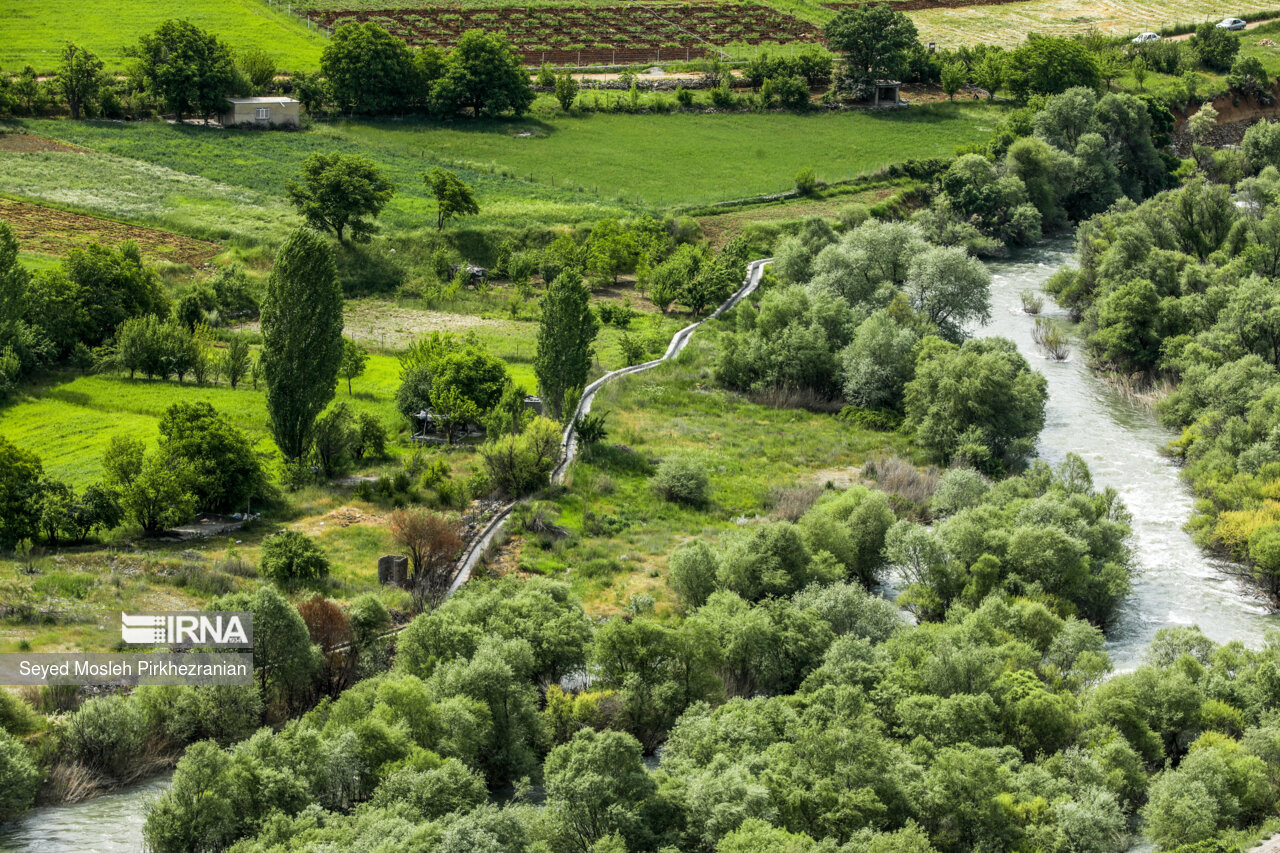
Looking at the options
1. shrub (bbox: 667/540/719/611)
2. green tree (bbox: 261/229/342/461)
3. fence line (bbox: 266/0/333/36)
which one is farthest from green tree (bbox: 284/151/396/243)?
fence line (bbox: 266/0/333/36)

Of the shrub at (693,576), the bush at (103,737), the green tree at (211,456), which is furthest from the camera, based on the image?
Result: the green tree at (211,456)

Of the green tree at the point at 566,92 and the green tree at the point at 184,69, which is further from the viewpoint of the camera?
the green tree at the point at 566,92

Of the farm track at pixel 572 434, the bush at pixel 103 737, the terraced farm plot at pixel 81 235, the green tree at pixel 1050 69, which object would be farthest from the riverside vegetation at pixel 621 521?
the green tree at pixel 1050 69

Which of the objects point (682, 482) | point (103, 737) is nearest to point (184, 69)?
point (682, 482)

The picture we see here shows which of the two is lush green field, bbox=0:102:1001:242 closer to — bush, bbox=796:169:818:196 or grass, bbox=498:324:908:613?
bush, bbox=796:169:818:196

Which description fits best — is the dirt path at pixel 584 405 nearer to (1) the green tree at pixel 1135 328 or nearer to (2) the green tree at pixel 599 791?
(2) the green tree at pixel 599 791

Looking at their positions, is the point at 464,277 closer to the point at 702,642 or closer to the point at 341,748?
the point at 702,642
